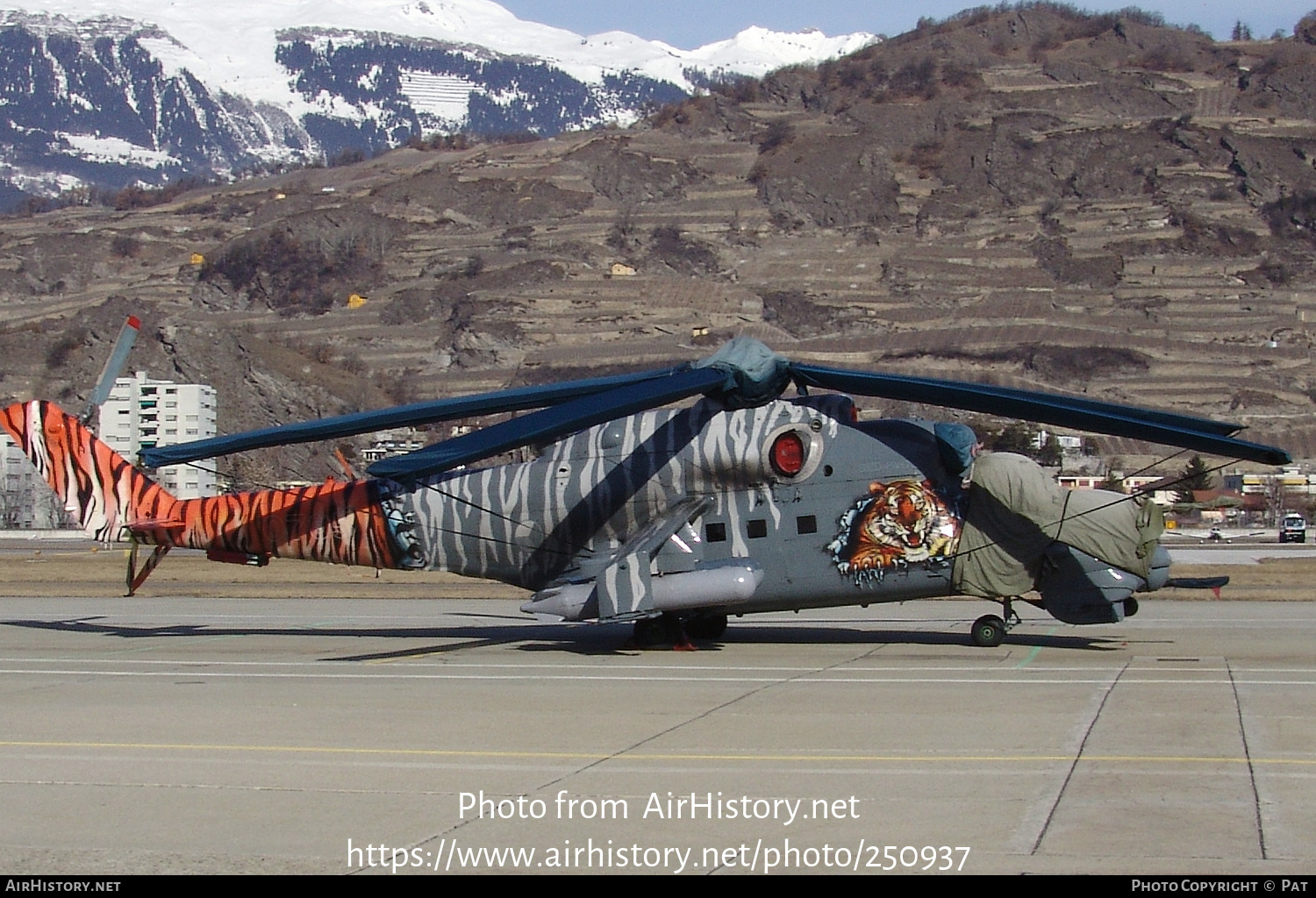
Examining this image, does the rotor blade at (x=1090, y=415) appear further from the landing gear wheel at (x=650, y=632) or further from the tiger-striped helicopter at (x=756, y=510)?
the landing gear wheel at (x=650, y=632)

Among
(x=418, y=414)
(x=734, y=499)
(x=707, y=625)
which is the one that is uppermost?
(x=418, y=414)

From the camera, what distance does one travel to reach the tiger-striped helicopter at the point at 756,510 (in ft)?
54.1

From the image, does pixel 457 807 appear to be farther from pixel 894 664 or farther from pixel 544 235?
pixel 544 235

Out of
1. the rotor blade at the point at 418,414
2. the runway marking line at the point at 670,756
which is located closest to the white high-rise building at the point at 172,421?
the rotor blade at the point at 418,414

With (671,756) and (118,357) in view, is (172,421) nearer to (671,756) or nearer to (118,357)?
(118,357)

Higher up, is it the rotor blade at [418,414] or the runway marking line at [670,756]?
the rotor blade at [418,414]

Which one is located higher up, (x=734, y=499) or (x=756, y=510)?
(x=734, y=499)

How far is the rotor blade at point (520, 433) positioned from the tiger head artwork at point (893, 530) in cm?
309

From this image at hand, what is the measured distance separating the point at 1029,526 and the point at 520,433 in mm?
5918

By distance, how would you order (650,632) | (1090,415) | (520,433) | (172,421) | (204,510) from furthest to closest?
(172,421), (204,510), (650,632), (1090,415), (520,433)

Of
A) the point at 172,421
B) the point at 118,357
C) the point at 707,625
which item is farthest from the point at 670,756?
the point at 172,421

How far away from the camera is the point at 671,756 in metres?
10.7

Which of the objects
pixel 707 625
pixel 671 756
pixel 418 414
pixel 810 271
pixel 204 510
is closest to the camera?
pixel 671 756

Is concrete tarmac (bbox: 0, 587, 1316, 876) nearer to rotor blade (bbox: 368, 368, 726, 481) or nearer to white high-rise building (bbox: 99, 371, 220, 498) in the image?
rotor blade (bbox: 368, 368, 726, 481)
